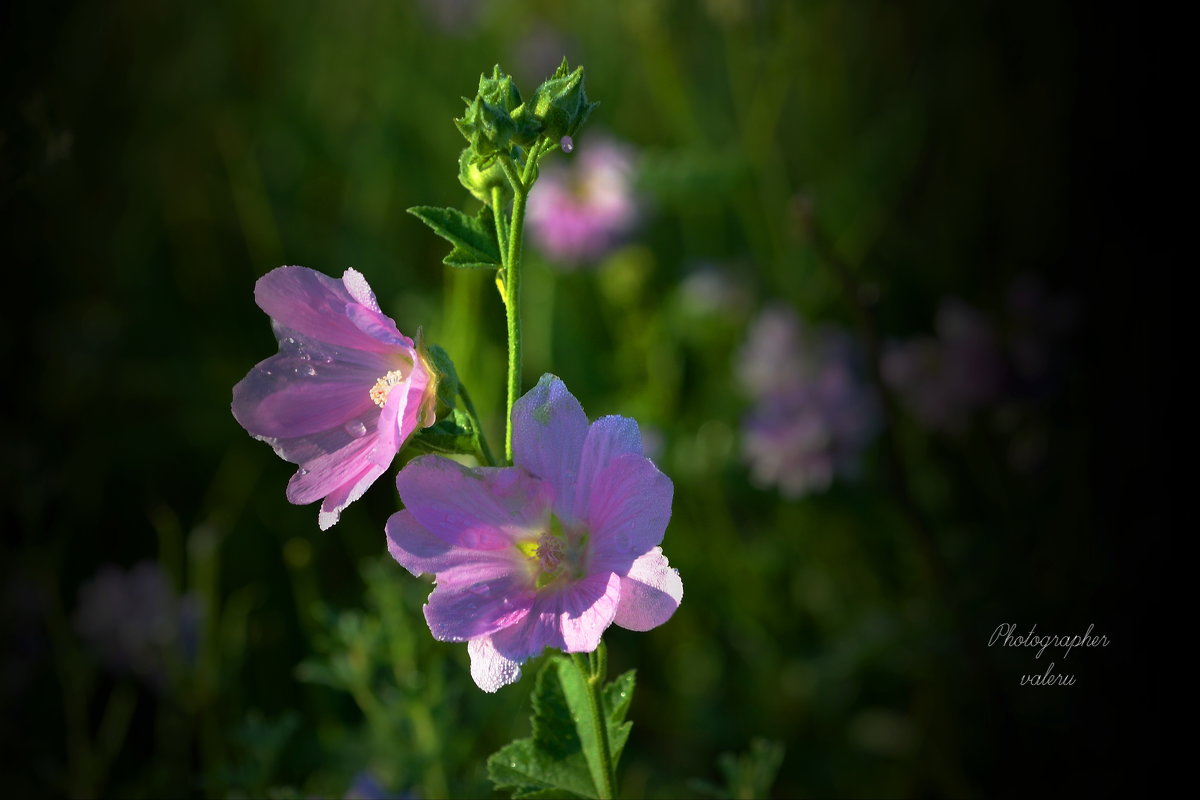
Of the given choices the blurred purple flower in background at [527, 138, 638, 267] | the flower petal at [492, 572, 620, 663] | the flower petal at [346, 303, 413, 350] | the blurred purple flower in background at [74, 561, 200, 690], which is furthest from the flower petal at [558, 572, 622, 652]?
the blurred purple flower in background at [527, 138, 638, 267]

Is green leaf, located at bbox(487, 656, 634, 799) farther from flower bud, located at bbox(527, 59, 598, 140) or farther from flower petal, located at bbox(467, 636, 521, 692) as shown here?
flower bud, located at bbox(527, 59, 598, 140)

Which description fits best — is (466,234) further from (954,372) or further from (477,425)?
(954,372)

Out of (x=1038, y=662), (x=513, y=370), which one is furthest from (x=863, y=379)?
(x=513, y=370)

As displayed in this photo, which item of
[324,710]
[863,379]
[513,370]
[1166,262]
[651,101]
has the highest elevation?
[651,101]

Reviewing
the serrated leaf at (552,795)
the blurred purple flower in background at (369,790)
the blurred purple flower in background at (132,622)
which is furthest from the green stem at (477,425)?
the blurred purple flower in background at (132,622)

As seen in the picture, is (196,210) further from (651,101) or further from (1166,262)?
(1166,262)

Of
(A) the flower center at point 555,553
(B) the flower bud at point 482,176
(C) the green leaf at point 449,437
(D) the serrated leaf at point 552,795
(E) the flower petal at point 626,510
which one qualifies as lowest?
(D) the serrated leaf at point 552,795

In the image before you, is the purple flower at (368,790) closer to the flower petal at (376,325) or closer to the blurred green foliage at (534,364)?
the blurred green foliage at (534,364)
